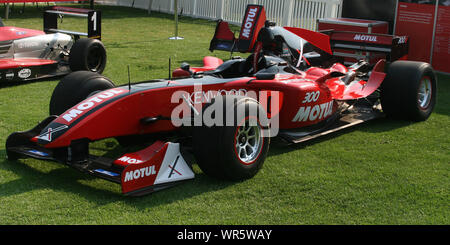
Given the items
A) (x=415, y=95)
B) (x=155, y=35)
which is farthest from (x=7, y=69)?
(x=155, y=35)


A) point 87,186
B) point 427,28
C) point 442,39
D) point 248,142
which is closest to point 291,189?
point 248,142

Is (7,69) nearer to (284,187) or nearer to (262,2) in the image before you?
(284,187)

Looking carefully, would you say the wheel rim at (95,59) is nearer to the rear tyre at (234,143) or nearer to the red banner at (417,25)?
the rear tyre at (234,143)

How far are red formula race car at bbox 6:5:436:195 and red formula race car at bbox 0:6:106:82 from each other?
2804 millimetres

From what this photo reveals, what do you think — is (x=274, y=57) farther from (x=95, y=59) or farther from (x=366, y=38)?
(x=95, y=59)

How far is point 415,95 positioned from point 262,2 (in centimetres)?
1110

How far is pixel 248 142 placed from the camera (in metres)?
5.02

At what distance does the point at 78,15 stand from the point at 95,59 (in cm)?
96

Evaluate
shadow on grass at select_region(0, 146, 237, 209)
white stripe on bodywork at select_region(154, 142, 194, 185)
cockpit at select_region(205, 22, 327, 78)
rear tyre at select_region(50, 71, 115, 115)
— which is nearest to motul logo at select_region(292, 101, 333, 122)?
cockpit at select_region(205, 22, 327, 78)

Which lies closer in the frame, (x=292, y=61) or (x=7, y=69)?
(x=292, y=61)

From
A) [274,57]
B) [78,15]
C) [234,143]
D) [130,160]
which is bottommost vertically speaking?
[130,160]

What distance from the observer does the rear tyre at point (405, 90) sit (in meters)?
6.73
